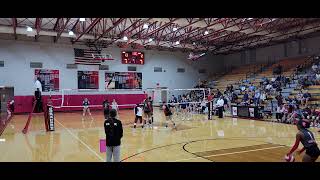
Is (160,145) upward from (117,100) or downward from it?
downward

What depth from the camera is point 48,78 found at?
30.8 metres

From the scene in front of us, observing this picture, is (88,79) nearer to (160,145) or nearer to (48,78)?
(48,78)

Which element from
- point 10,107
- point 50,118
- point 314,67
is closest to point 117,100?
point 10,107

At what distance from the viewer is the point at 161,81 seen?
1485 inches

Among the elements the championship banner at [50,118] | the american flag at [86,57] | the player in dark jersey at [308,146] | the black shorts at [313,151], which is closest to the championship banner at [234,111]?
the championship banner at [50,118]

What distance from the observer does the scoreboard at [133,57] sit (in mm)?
35031

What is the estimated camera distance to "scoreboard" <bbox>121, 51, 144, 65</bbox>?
115 ft

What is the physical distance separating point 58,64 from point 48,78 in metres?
1.82

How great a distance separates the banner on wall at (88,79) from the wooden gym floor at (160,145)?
15403 mm

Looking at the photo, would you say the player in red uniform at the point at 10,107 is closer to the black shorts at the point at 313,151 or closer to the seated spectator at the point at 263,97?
the seated spectator at the point at 263,97
